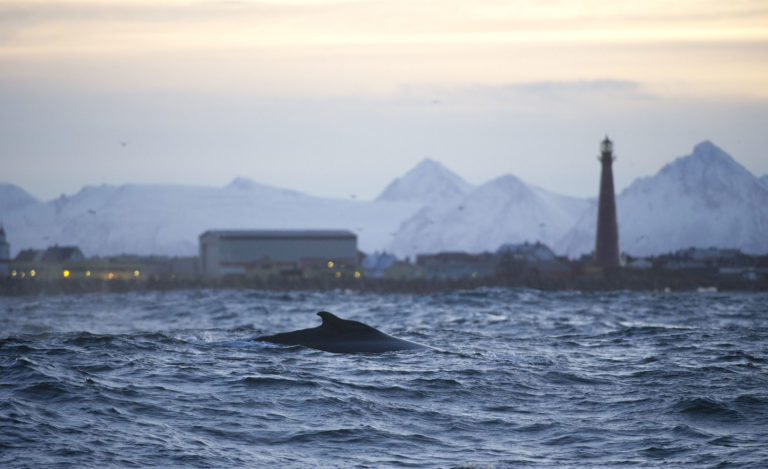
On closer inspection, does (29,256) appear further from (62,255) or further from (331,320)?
(331,320)

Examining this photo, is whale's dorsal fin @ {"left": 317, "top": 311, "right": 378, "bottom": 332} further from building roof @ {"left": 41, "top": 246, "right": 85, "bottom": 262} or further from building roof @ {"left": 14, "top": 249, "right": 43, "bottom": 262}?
building roof @ {"left": 14, "top": 249, "right": 43, "bottom": 262}

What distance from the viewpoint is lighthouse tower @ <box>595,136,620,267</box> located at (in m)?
130

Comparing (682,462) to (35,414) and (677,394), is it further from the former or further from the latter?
(35,414)

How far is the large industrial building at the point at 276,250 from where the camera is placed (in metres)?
173

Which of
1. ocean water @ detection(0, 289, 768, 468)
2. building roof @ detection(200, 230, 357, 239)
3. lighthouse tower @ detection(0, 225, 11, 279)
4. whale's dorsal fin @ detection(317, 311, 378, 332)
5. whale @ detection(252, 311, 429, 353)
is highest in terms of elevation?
building roof @ detection(200, 230, 357, 239)

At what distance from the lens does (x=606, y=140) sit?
436ft

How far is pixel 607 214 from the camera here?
13150 centimetres

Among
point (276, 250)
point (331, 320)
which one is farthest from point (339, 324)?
point (276, 250)

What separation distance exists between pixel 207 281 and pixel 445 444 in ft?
483

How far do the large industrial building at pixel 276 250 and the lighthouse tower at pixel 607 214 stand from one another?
5040cm

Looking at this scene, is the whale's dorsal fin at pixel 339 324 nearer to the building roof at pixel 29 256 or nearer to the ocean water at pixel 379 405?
the ocean water at pixel 379 405

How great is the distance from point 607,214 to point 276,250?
66.3 metres

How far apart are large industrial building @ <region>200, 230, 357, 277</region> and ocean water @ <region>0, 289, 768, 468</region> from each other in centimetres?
14047

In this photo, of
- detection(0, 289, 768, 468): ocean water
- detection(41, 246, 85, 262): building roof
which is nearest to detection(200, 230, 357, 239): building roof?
detection(41, 246, 85, 262): building roof
